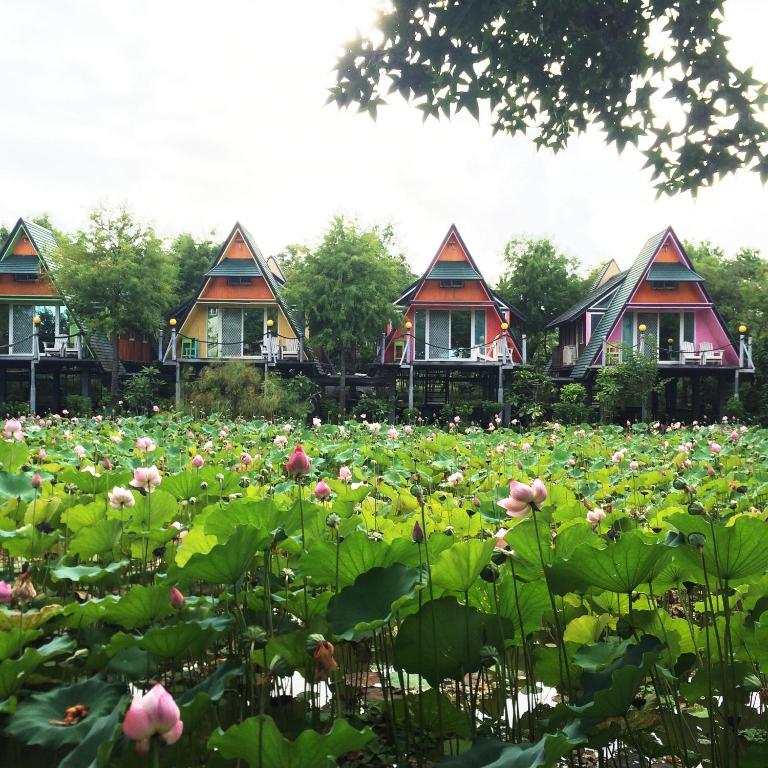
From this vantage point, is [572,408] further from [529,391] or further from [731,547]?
[731,547]

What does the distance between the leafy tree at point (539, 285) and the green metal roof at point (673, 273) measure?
950 cm

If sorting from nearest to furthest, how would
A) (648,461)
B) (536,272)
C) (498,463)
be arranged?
(498,463)
(648,461)
(536,272)

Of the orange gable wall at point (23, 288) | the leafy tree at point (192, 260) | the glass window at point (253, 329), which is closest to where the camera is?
the orange gable wall at point (23, 288)

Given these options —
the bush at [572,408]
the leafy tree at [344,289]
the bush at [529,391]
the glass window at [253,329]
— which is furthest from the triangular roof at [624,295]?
the glass window at [253,329]

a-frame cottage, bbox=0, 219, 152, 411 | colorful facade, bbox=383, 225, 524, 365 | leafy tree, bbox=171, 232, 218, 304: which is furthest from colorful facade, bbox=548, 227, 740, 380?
leafy tree, bbox=171, 232, 218, 304

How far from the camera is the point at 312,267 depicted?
74.9 ft

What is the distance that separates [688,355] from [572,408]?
5754 millimetres

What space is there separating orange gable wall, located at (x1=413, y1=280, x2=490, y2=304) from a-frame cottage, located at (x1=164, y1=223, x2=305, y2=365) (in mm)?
4390

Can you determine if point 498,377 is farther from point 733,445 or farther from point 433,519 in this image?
point 433,519

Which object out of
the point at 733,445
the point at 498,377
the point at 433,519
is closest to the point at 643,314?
the point at 498,377

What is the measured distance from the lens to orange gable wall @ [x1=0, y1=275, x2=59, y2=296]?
81.8 feet

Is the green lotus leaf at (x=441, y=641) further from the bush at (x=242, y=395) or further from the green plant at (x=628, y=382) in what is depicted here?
the green plant at (x=628, y=382)

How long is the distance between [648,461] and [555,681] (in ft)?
17.8

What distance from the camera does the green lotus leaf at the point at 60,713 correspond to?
3.82 ft
